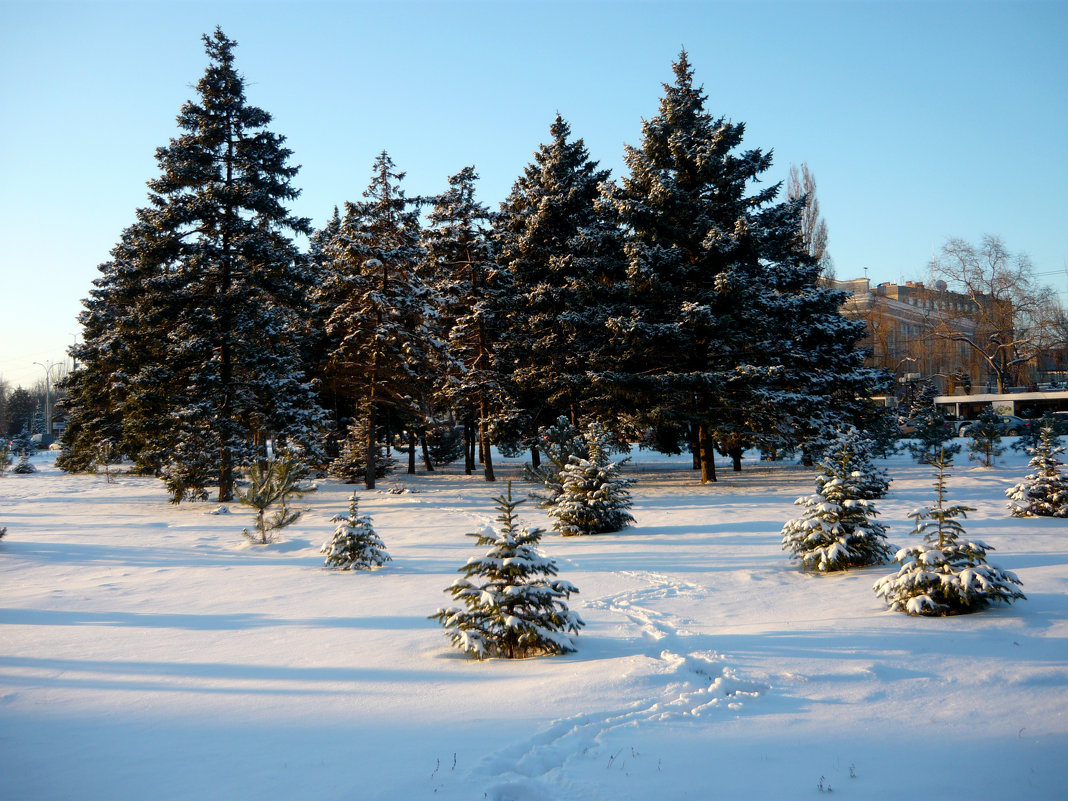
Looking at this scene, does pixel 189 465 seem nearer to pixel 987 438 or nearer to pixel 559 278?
pixel 559 278

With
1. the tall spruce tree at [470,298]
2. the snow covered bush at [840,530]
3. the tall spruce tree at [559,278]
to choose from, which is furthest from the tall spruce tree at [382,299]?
Result: the snow covered bush at [840,530]

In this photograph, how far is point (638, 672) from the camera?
5773 mm

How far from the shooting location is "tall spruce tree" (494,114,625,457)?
80.6ft

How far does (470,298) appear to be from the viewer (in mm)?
28734

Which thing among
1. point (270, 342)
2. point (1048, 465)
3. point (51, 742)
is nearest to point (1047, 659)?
point (51, 742)

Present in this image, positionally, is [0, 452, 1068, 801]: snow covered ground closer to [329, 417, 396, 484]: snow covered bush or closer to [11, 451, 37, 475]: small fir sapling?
[329, 417, 396, 484]: snow covered bush

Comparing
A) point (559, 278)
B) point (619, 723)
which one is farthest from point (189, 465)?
point (619, 723)

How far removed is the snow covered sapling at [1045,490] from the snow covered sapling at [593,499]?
301 inches

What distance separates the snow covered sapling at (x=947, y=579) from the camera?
6.88 metres

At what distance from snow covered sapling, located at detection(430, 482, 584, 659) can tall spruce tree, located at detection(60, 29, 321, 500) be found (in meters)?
17.5

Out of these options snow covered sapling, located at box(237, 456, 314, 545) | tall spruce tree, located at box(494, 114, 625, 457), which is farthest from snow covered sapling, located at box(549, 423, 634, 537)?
tall spruce tree, located at box(494, 114, 625, 457)

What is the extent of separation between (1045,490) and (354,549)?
13.2 meters

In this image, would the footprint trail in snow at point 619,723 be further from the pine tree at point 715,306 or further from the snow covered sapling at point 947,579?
the pine tree at point 715,306

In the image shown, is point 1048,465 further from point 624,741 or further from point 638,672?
point 624,741
